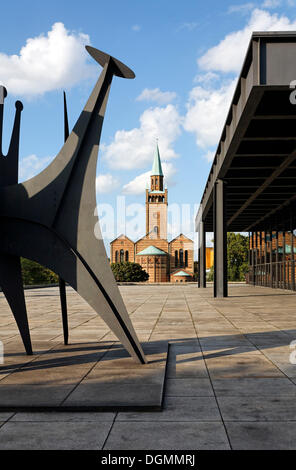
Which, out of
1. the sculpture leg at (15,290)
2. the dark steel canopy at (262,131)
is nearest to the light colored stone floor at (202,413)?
the sculpture leg at (15,290)

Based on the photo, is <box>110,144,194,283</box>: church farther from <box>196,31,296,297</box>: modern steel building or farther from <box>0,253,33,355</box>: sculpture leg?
<box>0,253,33,355</box>: sculpture leg

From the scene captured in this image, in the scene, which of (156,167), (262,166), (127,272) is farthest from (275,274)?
(156,167)

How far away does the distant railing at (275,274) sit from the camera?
31228 millimetres

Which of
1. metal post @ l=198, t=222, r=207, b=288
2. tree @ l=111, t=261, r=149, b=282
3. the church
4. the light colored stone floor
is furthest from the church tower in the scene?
the light colored stone floor

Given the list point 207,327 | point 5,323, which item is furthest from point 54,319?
point 207,327

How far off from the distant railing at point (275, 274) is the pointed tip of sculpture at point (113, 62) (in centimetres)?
2424

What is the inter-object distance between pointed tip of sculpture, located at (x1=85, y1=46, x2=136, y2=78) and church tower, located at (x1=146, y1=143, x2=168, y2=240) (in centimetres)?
12565

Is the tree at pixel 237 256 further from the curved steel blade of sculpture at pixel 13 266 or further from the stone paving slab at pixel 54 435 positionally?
the stone paving slab at pixel 54 435

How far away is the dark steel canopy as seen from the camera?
11.8 m

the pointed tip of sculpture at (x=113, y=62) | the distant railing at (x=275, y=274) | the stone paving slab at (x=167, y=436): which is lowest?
the stone paving slab at (x=167, y=436)

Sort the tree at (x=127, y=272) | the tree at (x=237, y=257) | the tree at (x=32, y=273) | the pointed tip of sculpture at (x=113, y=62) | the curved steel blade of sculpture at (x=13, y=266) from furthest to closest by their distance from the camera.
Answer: the tree at (x=237, y=257) < the tree at (x=127, y=272) < the tree at (x=32, y=273) < the curved steel blade of sculpture at (x=13, y=266) < the pointed tip of sculpture at (x=113, y=62)

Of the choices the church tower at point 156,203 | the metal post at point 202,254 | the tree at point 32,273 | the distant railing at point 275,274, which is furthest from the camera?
the church tower at point 156,203

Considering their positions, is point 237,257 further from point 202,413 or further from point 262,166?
point 202,413

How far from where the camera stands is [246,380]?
6172 millimetres
